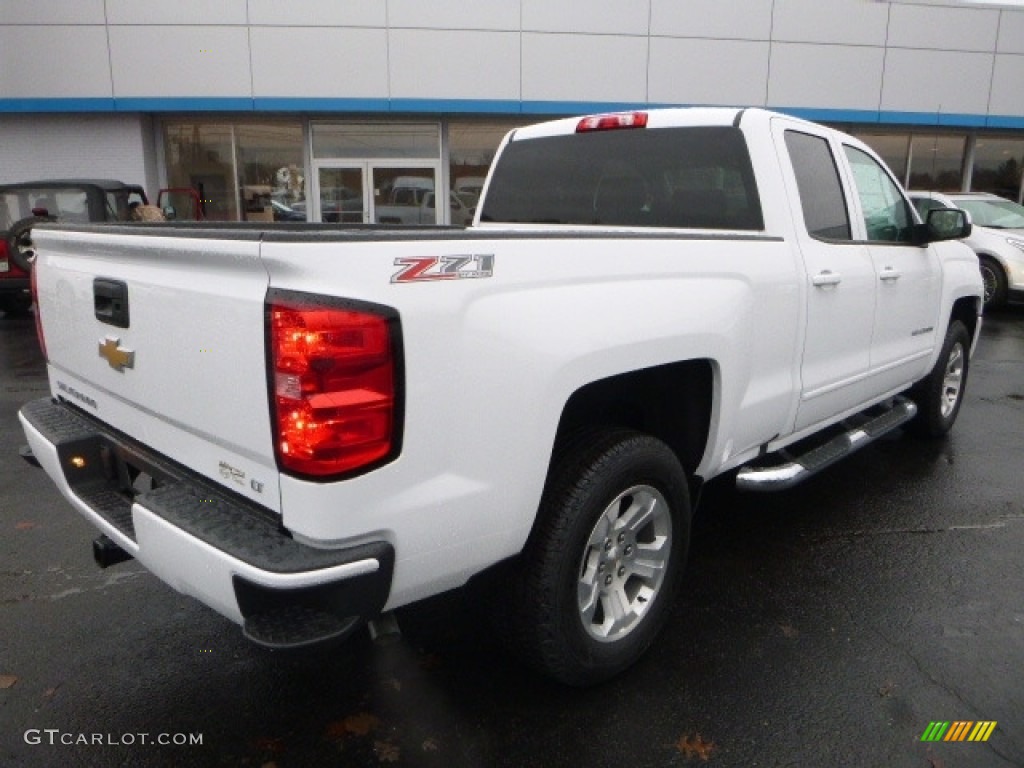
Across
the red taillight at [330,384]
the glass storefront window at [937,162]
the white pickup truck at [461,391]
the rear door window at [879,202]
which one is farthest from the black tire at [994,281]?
the red taillight at [330,384]

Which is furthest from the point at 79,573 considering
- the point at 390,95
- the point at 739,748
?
the point at 390,95

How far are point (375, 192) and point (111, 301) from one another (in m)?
15.2

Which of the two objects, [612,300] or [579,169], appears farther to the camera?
[579,169]

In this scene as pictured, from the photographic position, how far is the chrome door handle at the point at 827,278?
3.35 meters

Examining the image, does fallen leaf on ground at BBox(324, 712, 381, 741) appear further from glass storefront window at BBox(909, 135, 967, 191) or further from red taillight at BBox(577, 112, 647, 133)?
glass storefront window at BBox(909, 135, 967, 191)

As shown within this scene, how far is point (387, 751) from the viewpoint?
7.88 feet

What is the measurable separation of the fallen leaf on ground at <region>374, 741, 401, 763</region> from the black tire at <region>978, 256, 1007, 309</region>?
40.1 ft

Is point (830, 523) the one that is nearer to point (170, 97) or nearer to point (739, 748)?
point (739, 748)

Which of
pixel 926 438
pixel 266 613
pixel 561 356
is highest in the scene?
pixel 561 356

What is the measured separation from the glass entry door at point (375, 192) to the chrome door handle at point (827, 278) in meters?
14.3

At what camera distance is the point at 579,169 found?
13.3 feet

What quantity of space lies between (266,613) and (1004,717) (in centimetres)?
239

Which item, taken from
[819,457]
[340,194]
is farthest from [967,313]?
[340,194]

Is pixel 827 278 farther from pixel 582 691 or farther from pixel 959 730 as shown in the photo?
pixel 582 691
